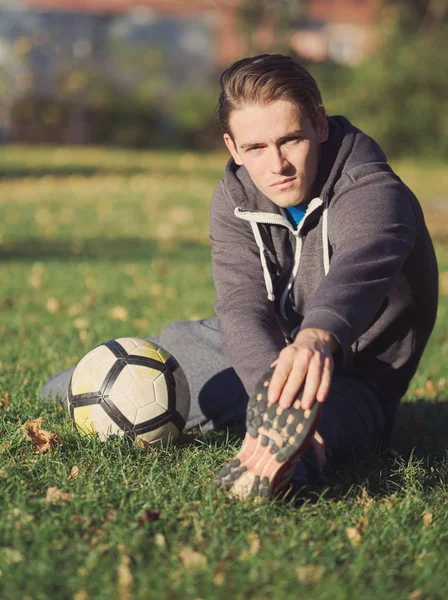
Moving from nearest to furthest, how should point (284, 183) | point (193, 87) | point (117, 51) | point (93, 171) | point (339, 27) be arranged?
point (284, 183) → point (93, 171) → point (193, 87) → point (117, 51) → point (339, 27)

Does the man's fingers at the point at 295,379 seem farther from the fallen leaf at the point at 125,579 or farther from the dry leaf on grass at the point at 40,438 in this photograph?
the dry leaf on grass at the point at 40,438

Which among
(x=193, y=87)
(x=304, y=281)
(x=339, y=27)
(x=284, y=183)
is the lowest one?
(x=304, y=281)

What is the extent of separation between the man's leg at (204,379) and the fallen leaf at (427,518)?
1261 millimetres

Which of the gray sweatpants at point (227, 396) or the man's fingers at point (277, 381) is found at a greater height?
the man's fingers at point (277, 381)

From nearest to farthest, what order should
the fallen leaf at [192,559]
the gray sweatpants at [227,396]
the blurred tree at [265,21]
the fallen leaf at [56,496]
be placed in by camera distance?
1. the fallen leaf at [192,559]
2. the fallen leaf at [56,496]
3. the gray sweatpants at [227,396]
4. the blurred tree at [265,21]

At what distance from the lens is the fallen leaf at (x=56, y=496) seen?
3.36 m

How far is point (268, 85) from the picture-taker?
3646 millimetres

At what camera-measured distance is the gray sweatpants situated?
13.2 ft

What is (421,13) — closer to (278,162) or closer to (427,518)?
(278,162)

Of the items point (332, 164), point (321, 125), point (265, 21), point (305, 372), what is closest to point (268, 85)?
point (321, 125)

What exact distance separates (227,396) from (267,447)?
1.37m

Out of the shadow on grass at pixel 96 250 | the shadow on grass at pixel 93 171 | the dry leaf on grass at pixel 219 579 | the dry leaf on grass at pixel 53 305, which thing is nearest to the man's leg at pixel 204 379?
the dry leaf on grass at pixel 219 579

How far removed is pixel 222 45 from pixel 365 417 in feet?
113

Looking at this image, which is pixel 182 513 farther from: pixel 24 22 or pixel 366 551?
pixel 24 22
